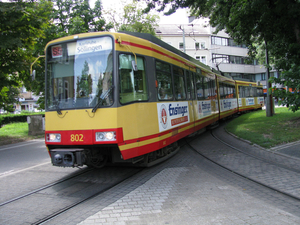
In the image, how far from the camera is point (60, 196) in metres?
4.82

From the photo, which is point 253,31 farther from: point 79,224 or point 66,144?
point 79,224

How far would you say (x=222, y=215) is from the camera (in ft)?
12.4

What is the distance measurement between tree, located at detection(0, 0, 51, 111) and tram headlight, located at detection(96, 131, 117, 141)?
8520 millimetres

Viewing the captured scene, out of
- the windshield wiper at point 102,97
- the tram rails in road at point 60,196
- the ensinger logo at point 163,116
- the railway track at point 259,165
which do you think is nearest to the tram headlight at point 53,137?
the tram rails in road at point 60,196

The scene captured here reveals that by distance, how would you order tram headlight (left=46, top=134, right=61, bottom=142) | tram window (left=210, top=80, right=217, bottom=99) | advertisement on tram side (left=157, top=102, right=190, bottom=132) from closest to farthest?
tram headlight (left=46, top=134, right=61, bottom=142), advertisement on tram side (left=157, top=102, right=190, bottom=132), tram window (left=210, top=80, right=217, bottom=99)

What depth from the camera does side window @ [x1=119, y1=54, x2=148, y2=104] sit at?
540 centimetres

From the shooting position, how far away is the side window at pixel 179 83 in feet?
26.0

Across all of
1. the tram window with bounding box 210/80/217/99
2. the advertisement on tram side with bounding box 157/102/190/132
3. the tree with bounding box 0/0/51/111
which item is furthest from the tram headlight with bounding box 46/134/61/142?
the tram window with bounding box 210/80/217/99

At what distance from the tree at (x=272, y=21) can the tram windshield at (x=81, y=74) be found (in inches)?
281

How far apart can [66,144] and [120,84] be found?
66.1 inches

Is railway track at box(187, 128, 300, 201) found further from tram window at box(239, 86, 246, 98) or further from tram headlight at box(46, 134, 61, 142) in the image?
tram window at box(239, 86, 246, 98)

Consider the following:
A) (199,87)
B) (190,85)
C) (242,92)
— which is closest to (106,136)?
(190,85)

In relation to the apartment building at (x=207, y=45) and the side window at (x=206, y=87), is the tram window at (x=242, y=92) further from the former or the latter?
the apartment building at (x=207, y=45)

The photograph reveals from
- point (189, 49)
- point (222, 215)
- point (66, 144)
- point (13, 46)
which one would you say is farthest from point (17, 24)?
point (189, 49)
